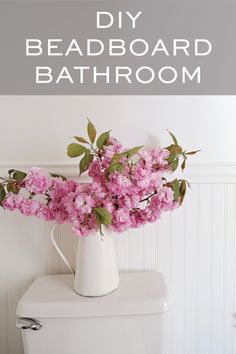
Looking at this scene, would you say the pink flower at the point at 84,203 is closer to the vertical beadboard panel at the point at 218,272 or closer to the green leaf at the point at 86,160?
the green leaf at the point at 86,160

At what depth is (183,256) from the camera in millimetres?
1169

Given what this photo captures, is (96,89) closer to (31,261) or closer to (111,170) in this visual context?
(111,170)

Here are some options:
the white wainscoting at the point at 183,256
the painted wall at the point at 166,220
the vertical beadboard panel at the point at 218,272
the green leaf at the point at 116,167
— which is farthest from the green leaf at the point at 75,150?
the vertical beadboard panel at the point at 218,272

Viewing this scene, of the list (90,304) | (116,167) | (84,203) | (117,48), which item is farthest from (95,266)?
(117,48)

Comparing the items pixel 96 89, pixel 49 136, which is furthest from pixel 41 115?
pixel 96 89

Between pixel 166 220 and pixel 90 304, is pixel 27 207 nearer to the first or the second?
pixel 90 304

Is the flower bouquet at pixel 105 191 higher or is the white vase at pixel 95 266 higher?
the flower bouquet at pixel 105 191

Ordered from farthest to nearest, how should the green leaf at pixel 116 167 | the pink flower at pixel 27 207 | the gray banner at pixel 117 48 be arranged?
1. the gray banner at pixel 117 48
2. the pink flower at pixel 27 207
3. the green leaf at pixel 116 167

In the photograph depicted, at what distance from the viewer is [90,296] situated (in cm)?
97

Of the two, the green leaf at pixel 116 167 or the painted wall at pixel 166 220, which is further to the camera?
the painted wall at pixel 166 220

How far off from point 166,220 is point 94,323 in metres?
0.42

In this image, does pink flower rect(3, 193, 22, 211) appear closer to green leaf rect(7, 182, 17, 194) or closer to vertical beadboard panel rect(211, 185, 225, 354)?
green leaf rect(7, 182, 17, 194)

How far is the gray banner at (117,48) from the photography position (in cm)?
110

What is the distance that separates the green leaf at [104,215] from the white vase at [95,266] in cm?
11
